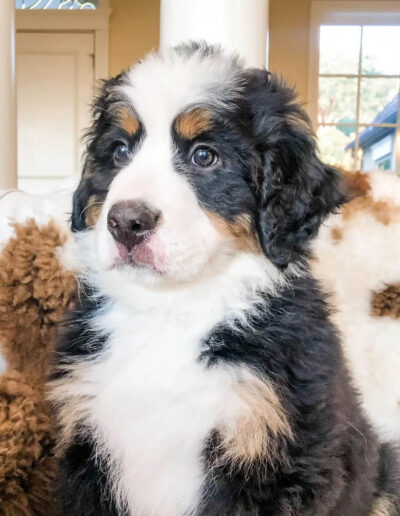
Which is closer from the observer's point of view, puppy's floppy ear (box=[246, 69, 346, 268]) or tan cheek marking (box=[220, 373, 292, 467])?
tan cheek marking (box=[220, 373, 292, 467])

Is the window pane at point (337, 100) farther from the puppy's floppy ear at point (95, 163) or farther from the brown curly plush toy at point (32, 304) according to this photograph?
the puppy's floppy ear at point (95, 163)

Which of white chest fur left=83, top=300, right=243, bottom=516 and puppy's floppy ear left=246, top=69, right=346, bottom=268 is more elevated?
puppy's floppy ear left=246, top=69, right=346, bottom=268

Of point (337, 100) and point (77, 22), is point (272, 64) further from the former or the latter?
point (77, 22)

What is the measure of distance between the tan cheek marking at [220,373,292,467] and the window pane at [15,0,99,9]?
243 inches

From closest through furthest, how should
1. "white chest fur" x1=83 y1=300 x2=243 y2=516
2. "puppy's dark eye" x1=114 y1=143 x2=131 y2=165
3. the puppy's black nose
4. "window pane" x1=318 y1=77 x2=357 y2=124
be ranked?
1. the puppy's black nose
2. "white chest fur" x1=83 y1=300 x2=243 y2=516
3. "puppy's dark eye" x1=114 y1=143 x2=131 y2=165
4. "window pane" x1=318 y1=77 x2=357 y2=124

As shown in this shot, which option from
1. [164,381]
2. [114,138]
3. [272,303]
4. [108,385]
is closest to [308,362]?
[272,303]

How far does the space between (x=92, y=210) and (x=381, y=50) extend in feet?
20.3

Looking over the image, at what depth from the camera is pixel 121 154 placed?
5.13 feet

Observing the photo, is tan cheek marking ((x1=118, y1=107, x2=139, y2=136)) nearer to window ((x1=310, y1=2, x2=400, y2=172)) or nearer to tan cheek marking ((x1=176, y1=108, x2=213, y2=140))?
tan cheek marking ((x1=176, y1=108, x2=213, y2=140))

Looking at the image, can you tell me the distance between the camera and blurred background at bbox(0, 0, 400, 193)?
6812mm

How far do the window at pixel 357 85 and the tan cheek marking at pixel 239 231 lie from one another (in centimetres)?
567

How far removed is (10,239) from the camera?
1.98m

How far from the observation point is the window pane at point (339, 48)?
695cm

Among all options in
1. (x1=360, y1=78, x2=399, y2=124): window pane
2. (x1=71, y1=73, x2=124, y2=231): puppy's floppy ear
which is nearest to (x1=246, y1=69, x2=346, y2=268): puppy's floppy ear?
(x1=71, y1=73, x2=124, y2=231): puppy's floppy ear
